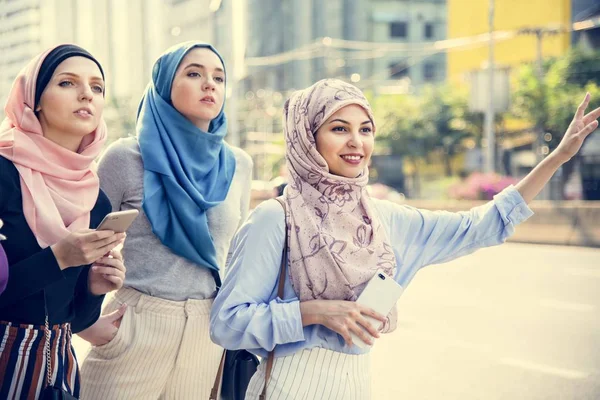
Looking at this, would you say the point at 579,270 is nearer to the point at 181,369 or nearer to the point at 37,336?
the point at 181,369

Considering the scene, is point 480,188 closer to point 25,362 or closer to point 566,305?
point 566,305

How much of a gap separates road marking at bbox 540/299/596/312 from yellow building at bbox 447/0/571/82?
2930 centimetres

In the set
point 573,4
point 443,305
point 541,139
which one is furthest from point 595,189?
point 443,305

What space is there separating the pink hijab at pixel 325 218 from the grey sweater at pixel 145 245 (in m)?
0.72

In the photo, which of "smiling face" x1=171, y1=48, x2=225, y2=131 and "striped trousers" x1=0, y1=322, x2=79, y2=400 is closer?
"striped trousers" x1=0, y1=322, x2=79, y2=400

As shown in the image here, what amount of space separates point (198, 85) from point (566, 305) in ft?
20.0

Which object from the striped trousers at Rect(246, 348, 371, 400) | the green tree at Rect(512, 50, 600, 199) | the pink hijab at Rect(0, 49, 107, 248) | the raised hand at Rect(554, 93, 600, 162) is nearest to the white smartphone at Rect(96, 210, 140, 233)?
the pink hijab at Rect(0, 49, 107, 248)

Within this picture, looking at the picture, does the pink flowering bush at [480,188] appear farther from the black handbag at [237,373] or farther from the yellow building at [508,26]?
the yellow building at [508,26]

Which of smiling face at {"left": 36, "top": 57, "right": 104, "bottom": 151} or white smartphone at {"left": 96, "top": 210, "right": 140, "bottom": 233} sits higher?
smiling face at {"left": 36, "top": 57, "right": 104, "bottom": 151}

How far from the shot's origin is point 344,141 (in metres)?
2.55

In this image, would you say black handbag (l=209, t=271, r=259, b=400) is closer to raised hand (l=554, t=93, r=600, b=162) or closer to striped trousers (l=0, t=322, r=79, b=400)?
striped trousers (l=0, t=322, r=79, b=400)

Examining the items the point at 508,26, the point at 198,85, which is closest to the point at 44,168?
the point at 198,85

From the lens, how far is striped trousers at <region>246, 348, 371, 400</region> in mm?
2486

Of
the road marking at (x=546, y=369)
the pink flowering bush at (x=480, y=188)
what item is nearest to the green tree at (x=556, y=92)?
the pink flowering bush at (x=480, y=188)
